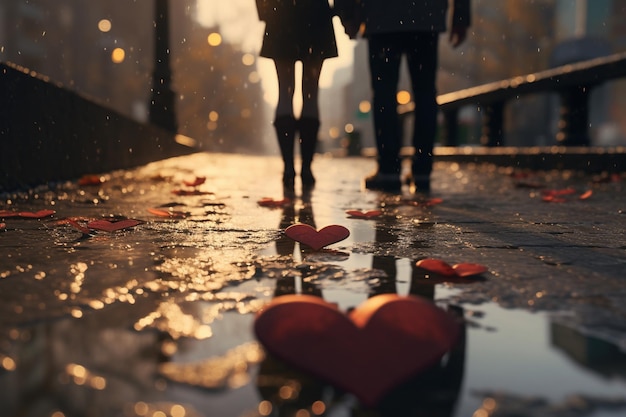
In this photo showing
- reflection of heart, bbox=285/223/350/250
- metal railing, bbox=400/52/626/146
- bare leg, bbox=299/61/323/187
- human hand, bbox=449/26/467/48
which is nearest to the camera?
reflection of heart, bbox=285/223/350/250

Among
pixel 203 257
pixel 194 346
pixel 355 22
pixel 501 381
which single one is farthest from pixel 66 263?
pixel 355 22

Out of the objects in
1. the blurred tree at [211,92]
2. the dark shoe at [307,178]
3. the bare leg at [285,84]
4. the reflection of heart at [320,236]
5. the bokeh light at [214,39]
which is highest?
the bokeh light at [214,39]

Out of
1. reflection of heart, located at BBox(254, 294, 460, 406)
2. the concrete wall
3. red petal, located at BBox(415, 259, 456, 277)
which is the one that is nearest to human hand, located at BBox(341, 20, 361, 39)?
the concrete wall

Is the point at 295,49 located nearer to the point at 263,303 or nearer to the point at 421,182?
the point at 421,182

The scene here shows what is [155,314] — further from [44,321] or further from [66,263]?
[66,263]

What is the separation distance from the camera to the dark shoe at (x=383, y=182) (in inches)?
200

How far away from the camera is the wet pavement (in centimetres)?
97

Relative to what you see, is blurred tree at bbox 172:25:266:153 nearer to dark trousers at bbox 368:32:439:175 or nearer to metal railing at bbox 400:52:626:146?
metal railing at bbox 400:52:626:146

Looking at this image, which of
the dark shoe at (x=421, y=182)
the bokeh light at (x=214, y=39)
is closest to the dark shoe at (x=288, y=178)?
the dark shoe at (x=421, y=182)

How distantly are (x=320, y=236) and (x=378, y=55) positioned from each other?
9.33 ft

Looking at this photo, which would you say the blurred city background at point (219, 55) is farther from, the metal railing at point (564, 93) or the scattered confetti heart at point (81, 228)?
the scattered confetti heart at point (81, 228)

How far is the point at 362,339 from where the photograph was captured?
43.9 inches

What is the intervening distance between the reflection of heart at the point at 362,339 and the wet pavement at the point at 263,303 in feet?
0.09

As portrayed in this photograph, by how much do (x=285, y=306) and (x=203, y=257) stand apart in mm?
914
